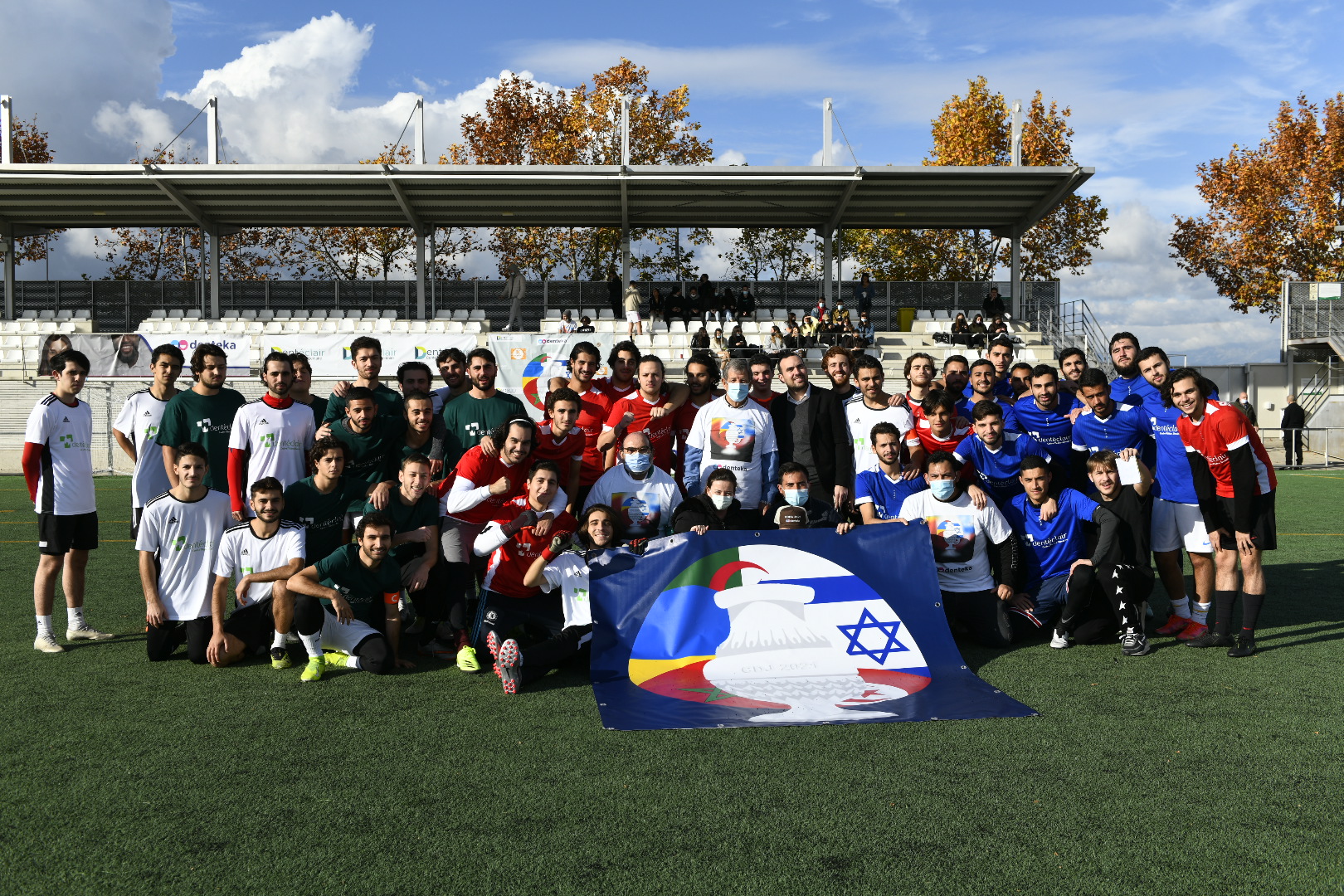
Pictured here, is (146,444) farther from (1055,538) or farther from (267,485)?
(1055,538)

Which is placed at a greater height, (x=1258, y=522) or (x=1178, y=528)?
(x=1258, y=522)

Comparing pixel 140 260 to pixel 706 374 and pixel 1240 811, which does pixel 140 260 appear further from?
pixel 1240 811

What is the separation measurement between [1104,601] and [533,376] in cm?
1302

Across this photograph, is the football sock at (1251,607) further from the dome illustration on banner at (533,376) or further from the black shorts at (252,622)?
the dome illustration on banner at (533,376)

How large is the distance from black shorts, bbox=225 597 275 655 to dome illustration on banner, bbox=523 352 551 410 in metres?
11.4

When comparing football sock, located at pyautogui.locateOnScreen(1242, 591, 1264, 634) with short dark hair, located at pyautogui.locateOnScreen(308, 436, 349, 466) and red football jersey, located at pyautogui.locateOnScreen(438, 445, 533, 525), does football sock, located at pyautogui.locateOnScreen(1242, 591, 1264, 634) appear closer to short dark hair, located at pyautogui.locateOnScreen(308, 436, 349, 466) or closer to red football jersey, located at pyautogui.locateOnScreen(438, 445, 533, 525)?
red football jersey, located at pyautogui.locateOnScreen(438, 445, 533, 525)

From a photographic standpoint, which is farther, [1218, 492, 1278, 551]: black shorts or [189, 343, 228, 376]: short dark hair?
[189, 343, 228, 376]: short dark hair

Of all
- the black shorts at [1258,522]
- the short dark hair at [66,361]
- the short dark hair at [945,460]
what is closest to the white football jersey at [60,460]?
the short dark hair at [66,361]

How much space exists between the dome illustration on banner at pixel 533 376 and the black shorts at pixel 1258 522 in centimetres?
1262

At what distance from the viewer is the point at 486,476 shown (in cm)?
566

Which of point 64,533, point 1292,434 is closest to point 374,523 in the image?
point 64,533

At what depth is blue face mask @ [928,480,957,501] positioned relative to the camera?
5859mm

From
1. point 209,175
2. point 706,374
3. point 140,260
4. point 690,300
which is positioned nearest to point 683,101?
point 690,300

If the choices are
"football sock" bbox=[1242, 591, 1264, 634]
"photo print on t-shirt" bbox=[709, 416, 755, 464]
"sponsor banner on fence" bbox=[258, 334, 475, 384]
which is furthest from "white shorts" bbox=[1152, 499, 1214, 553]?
"sponsor banner on fence" bbox=[258, 334, 475, 384]
